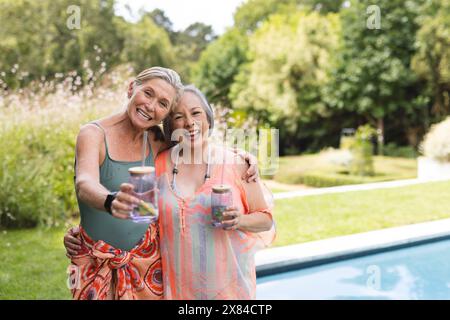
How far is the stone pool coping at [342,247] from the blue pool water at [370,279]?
0.22 ft

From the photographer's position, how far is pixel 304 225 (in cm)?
669

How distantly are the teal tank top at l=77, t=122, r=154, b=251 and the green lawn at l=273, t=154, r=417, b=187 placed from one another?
9.94 m

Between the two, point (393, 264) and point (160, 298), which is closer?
point (160, 298)

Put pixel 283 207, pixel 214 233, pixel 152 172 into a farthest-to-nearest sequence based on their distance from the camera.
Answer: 1. pixel 283 207
2. pixel 214 233
3. pixel 152 172

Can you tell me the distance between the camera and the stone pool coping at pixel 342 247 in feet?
16.7

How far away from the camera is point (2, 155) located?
6363 millimetres

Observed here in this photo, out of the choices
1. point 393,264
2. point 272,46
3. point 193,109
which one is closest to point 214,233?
point 193,109

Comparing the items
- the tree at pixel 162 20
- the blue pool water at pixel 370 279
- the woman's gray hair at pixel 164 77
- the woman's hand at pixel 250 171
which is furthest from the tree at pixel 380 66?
the woman's gray hair at pixel 164 77

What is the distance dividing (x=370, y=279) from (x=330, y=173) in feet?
23.3

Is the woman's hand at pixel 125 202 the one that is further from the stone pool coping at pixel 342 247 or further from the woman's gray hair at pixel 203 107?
the stone pool coping at pixel 342 247

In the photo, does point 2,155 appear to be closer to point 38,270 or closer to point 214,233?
point 38,270

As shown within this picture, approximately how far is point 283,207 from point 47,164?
3.42 meters

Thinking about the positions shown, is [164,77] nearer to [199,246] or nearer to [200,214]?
[200,214]
